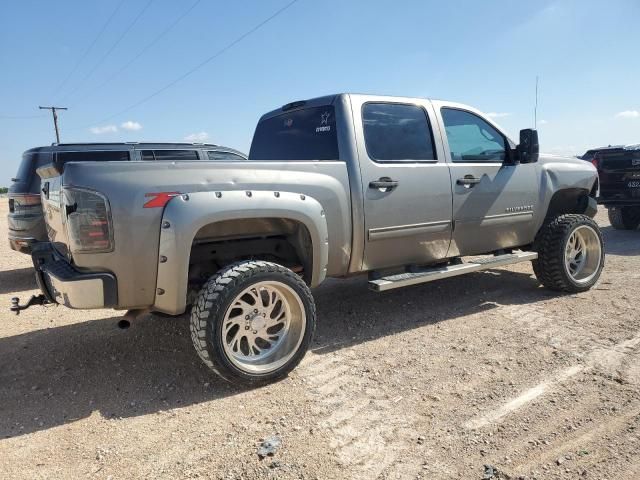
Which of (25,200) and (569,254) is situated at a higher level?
(25,200)

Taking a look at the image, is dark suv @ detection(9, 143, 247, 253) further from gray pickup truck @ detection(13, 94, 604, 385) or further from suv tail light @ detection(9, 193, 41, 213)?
gray pickup truck @ detection(13, 94, 604, 385)

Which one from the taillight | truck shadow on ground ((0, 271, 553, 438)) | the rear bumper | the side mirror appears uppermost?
the side mirror

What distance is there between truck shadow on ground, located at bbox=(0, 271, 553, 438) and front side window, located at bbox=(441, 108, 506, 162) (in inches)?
58.6

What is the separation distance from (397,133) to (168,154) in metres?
4.73

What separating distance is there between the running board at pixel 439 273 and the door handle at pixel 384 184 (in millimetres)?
754

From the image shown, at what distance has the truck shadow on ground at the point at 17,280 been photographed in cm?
657

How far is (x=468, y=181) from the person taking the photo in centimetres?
452

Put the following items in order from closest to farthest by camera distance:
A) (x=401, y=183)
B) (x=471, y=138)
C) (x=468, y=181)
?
(x=401, y=183), (x=468, y=181), (x=471, y=138)

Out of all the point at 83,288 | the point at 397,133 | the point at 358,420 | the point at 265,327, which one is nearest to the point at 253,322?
the point at 265,327

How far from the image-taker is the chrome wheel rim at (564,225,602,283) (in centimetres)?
538

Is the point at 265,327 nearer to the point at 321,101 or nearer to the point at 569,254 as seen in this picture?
the point at 321,101

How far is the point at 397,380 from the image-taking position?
10.9ft

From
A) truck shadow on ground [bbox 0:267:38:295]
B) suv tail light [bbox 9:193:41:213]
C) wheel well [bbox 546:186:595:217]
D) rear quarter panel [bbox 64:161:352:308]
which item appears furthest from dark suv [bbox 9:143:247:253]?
wheel well [bbox 546:186:595:217]

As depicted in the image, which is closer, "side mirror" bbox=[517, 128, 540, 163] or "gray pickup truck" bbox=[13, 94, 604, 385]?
"gray pickup truck" bbox=[13, 94, 604, 385]
